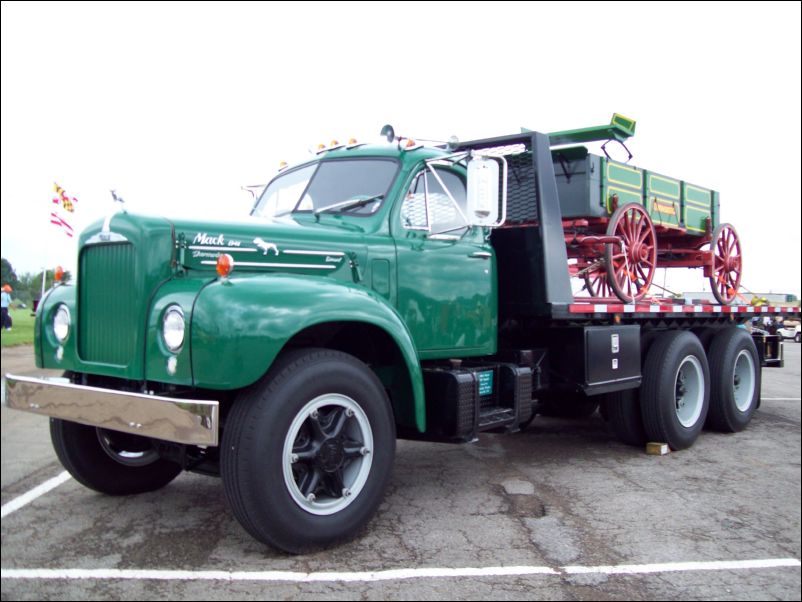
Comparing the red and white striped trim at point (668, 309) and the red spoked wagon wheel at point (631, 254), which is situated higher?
the red spoked wagon wheel at point (631, 254)

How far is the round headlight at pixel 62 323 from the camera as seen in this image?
167 inches

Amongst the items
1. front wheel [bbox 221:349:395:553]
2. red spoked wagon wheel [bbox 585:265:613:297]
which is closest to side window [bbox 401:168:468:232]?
front wheel [bbox 221:349:395:553]

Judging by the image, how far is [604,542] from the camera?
13.0 feet

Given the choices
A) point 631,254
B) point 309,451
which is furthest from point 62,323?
point 631,254

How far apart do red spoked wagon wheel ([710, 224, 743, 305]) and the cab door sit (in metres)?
4.95

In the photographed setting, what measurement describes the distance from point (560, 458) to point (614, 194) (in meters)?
2.71

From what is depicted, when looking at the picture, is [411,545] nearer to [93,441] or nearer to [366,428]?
[366,428]

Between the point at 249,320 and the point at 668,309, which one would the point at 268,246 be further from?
the point at 668,309

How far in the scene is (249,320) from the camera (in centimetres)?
345

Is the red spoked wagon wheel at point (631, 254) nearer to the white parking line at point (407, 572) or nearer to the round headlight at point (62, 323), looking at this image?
the white parking line at point (407, 572)

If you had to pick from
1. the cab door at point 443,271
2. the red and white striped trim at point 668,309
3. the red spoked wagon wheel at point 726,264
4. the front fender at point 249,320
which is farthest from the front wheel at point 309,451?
the red spoked wagon wheel at point 726,264

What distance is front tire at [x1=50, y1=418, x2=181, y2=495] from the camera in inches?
176

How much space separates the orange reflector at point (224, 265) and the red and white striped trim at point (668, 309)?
9.70 feet

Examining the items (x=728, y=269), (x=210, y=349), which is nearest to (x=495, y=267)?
(x=210, y=349)
